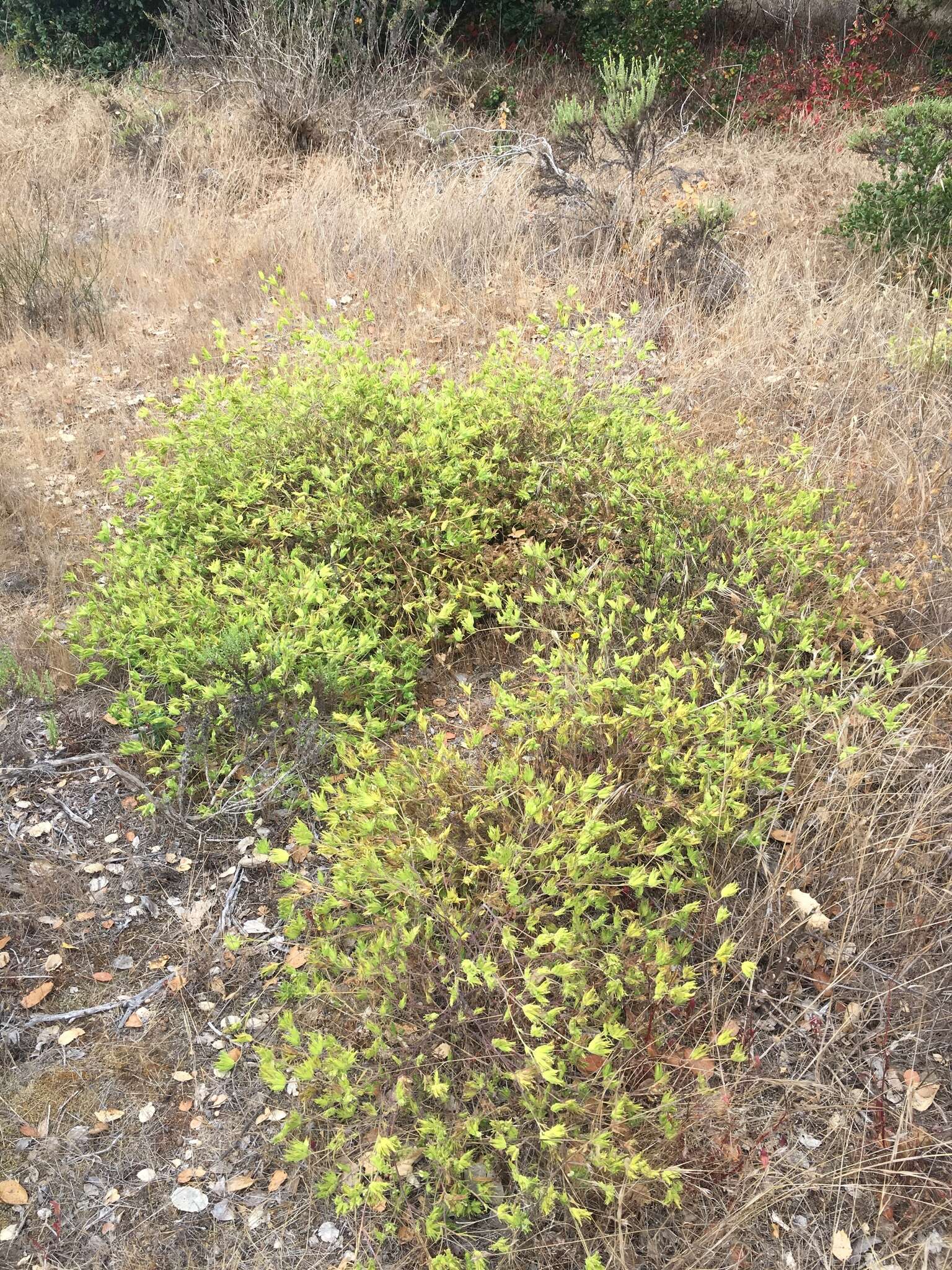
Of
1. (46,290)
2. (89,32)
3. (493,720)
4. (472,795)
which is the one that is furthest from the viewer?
(89,32)

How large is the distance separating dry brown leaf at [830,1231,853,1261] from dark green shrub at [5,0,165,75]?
13.2 m

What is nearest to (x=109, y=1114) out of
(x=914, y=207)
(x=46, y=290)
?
(x=46, y=290)

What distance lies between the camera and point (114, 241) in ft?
22.7

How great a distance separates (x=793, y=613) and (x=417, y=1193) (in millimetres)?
2033

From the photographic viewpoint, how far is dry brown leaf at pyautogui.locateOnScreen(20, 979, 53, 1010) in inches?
97.9

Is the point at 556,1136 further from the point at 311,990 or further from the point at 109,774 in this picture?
the point at 109,774

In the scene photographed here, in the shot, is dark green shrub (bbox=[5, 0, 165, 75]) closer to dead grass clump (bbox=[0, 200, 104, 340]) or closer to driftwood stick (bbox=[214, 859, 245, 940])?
dead grass clump (bbox=[0, 200, 104, 340])

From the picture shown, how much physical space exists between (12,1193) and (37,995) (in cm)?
54

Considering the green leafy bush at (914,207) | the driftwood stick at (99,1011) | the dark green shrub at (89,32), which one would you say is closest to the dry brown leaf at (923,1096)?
the driftwood stick at (99,1011)

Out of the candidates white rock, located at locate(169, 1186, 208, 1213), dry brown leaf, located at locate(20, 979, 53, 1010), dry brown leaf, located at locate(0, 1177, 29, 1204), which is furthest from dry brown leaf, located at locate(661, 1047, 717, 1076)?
dry brown leaf, located at locate(20, 979, 53, 1010)

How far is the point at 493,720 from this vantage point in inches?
100

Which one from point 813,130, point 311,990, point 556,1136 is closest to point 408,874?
point 311,990

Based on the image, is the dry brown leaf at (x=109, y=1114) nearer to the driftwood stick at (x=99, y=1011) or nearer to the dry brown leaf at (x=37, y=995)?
the driftwood stick at (x=99, y=1011)

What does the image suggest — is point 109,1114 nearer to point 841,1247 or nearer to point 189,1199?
point 189,1199
